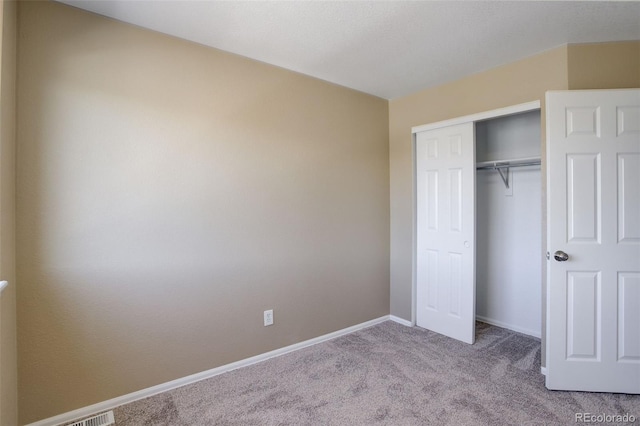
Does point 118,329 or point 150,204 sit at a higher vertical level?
point 150,204

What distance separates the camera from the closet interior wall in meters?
3.09

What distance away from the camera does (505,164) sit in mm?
3100

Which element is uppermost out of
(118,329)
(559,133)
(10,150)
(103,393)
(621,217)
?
(559,133)

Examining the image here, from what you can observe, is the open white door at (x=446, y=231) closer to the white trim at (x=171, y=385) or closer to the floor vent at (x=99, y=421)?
the white trim at (x=171, y=385)

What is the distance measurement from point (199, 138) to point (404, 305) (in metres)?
2.64

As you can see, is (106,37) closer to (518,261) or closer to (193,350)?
(193,350)

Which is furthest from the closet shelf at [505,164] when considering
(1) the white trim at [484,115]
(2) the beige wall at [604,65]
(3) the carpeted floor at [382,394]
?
(3) the carpeted floor at [382,394]

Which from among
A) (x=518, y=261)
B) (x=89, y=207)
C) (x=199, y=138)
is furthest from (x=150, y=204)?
(x=518, y=261)

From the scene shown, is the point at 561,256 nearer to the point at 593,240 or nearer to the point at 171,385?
the point at 593,240

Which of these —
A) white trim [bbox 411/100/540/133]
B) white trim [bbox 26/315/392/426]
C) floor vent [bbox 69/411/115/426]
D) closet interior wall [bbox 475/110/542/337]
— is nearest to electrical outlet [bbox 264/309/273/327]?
white trim [bbox 26/315/392/426]

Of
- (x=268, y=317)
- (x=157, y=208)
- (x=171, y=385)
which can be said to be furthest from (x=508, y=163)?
(x=171, y=385)

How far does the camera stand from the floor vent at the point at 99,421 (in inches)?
72.1

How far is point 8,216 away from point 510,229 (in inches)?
156

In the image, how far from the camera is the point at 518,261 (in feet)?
10.6
